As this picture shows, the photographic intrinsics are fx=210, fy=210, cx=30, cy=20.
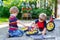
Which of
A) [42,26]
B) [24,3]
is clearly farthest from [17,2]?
[42,26]

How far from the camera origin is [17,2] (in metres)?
14.7

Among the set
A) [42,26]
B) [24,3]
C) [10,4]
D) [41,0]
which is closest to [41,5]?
[41,0]

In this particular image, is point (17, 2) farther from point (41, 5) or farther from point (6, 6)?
point (41, 5)

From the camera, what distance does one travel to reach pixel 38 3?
15.1 meters

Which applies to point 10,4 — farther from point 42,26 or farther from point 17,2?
point 42,26

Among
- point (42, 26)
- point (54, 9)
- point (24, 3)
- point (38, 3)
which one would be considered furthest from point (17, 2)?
point (42, 26)

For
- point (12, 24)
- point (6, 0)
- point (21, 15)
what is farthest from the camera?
point (6, 0)

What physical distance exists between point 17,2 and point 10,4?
0.54 meters

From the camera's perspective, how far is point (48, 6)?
14.9m

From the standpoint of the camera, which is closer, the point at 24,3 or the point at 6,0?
the point at 24,3

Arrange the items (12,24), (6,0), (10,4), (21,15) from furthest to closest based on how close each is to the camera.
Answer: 1. (6,0)
2. (10,4)
3. (21,15)
4. (12,24)

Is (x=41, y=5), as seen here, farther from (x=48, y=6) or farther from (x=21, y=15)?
(x=21, y=15)

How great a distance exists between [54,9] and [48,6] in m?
0.91

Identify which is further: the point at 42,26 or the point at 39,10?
the point at 39,10
